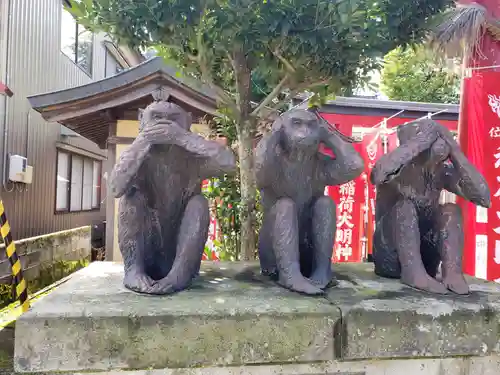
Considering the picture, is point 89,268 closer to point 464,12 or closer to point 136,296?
point 136,296

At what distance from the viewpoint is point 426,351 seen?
6.31 feet

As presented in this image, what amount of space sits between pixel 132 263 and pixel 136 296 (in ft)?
0.80

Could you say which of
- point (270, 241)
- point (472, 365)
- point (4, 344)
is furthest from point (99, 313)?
point (4, 344)

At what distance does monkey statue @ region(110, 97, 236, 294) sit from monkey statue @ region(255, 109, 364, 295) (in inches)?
12.2

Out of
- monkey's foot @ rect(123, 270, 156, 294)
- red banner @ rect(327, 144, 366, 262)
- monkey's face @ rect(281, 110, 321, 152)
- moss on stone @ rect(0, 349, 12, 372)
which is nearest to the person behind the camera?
monkey's foot @ rect(123, 270, 156, 294)

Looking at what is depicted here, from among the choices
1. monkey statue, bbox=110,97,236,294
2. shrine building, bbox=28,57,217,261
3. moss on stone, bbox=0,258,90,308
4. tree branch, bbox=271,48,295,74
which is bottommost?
moss on stone, bbox=0,258,90,308

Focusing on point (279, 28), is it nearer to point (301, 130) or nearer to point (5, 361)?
point (301, 130)

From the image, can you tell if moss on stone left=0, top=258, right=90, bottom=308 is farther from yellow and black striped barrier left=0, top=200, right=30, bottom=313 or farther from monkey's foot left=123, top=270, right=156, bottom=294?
monkey's foot left=123, top=270, right=156, bottom=294

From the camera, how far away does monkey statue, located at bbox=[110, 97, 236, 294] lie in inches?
82.7

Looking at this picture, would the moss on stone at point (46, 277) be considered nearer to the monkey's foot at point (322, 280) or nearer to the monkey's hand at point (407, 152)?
the monkey's foot at point (322, 280)

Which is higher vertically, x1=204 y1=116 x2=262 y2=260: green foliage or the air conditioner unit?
the air conditioner unit

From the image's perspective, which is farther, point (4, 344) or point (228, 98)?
point (4, 344)

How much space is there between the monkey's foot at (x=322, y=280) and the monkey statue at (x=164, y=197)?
621mm

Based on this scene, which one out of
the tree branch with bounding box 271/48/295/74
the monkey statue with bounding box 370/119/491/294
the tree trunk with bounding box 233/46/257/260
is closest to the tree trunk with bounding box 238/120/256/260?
the tree trunk with bounding box 233/46/257/260
